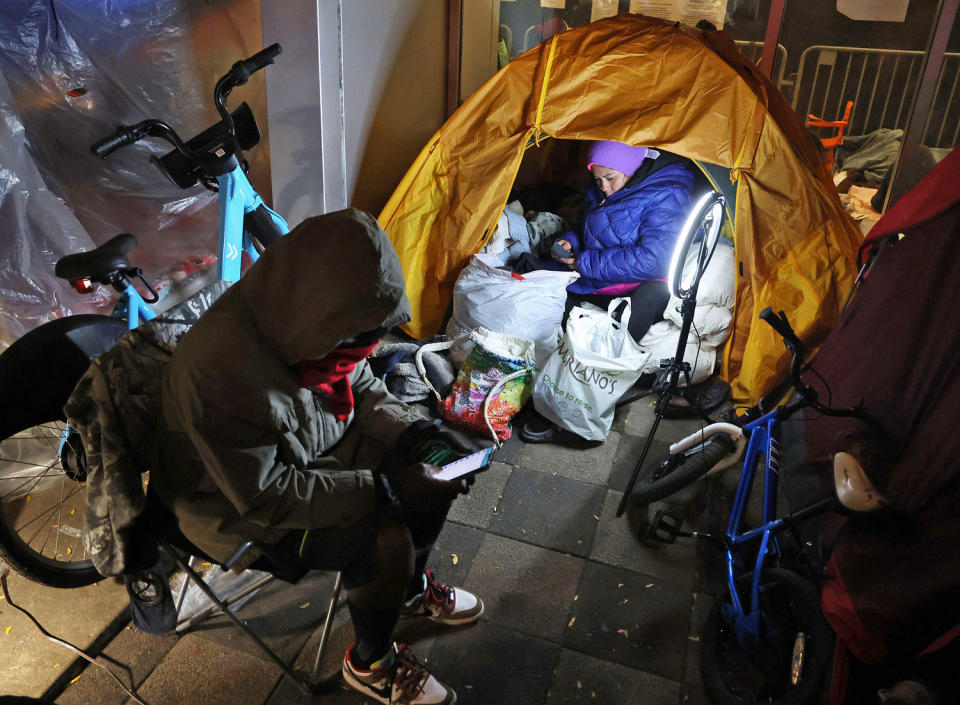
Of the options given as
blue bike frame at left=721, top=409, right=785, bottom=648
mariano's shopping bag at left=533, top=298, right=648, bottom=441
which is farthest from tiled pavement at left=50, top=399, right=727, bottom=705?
mariano's shopping bag at left=533, top=298, right=648, bottom=441

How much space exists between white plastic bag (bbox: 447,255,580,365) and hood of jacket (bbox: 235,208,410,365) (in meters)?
1.98

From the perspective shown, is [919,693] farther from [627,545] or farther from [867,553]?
[627,545]

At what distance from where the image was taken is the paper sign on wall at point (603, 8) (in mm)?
4215

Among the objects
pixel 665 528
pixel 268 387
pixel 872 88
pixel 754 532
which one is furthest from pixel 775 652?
pixel 872 88

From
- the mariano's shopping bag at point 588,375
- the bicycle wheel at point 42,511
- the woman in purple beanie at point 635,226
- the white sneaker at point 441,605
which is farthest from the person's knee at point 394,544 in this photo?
the woman in purple beanie at point 635,226

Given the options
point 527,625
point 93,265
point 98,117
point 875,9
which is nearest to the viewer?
point 93,265

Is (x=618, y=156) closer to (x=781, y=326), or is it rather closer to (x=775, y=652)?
(x=781, y=326)

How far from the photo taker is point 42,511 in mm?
2684

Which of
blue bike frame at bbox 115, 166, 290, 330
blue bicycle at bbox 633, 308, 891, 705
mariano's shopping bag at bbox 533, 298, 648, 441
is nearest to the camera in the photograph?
blue bicycle at bbox 633, 308, 891, 705

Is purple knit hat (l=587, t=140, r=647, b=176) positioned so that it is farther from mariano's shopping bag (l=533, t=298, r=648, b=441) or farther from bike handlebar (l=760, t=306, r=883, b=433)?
bike handlebar (l=760, t=306, r=883, b=433)

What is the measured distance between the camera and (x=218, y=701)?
6.88 feet

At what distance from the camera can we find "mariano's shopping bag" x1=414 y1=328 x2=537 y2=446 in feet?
10.7

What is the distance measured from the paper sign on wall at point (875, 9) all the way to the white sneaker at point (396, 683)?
4245mm

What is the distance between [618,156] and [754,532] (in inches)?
92.6
